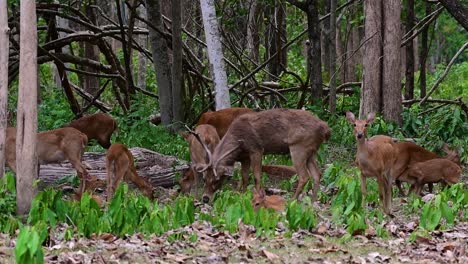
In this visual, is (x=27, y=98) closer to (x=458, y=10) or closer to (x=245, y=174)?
(x=245, y=174)

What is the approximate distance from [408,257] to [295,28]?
21149mm

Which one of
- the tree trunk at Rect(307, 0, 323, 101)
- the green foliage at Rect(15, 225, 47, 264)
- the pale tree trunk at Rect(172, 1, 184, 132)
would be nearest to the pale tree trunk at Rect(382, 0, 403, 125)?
the tree trunk at Rect(307, 0, 323, 101)

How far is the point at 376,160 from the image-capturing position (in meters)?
11.0

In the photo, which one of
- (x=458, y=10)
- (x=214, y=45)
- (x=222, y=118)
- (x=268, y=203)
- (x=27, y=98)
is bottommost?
(x=268, y=203)

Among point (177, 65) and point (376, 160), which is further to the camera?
point (177, 65)

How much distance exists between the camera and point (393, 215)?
10.6 meters

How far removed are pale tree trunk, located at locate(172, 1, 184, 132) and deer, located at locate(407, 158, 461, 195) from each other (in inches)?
203

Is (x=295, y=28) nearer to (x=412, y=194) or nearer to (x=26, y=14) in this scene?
(x=412, y=194)

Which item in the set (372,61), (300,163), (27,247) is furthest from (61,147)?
(372,61)

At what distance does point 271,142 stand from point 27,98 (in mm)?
4055

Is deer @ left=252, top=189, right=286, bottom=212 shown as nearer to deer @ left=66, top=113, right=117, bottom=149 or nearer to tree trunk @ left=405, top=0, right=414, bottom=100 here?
deer @ left=66, top=113, right=117, bottom=149

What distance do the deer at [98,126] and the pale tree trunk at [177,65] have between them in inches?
47.2

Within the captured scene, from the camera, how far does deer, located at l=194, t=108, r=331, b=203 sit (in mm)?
11945

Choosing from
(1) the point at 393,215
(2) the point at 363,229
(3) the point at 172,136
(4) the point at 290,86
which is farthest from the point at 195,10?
(2) the point at 363,229
